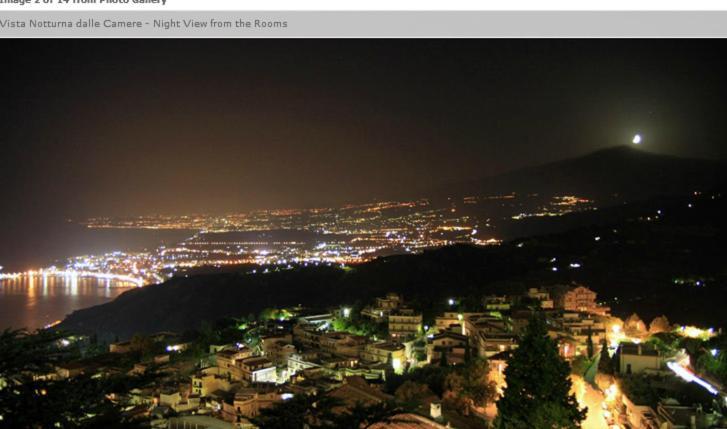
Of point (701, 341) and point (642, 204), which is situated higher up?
point (642, 204)

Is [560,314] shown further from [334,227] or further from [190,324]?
[334,227]

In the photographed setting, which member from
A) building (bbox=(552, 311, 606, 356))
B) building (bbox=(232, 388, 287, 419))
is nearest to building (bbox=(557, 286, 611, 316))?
building (bbox=(552, 311, 606, 356))

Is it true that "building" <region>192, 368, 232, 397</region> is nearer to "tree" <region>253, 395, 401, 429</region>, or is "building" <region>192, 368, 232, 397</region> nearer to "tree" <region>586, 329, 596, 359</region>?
"tree" <region>586, 329, 596, 359</region>

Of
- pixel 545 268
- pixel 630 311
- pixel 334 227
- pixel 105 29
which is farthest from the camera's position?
pixel 334 227

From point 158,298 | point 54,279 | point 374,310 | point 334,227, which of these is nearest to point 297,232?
point 334,227
